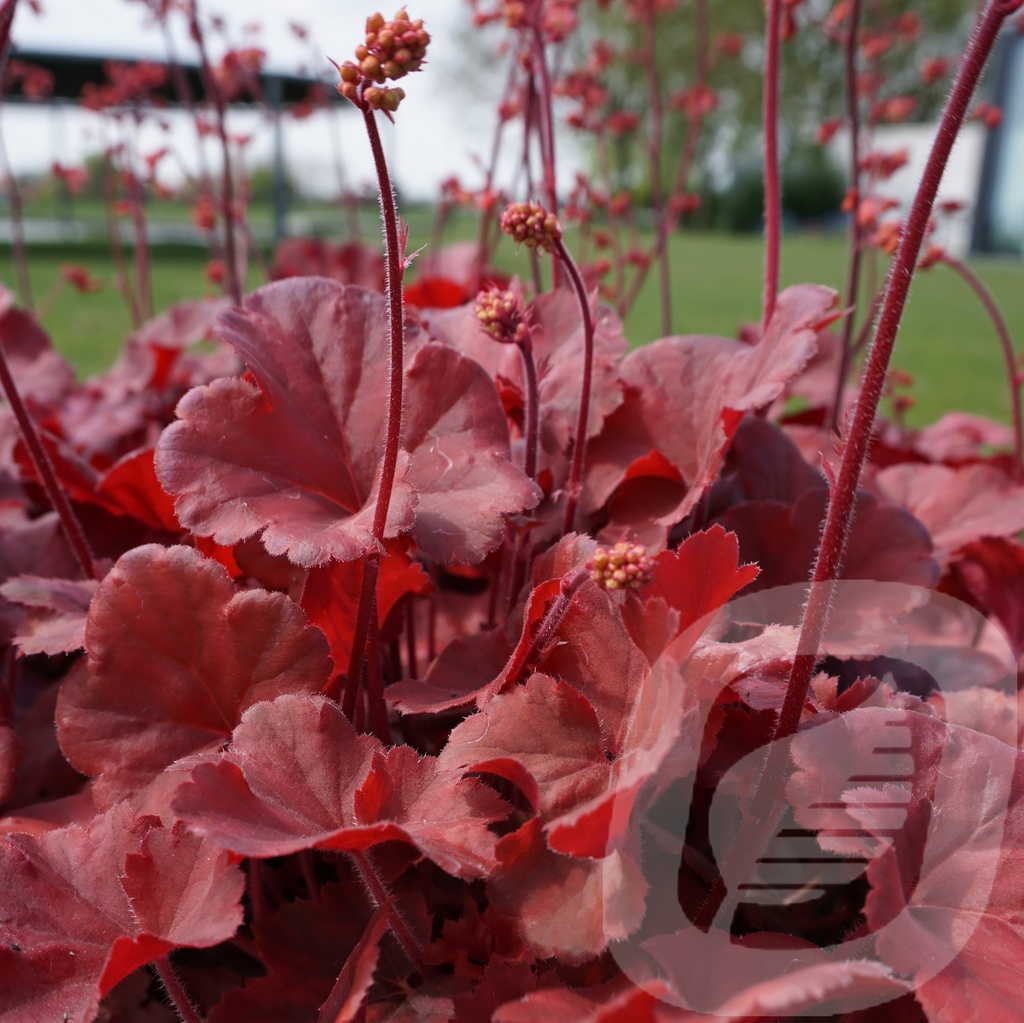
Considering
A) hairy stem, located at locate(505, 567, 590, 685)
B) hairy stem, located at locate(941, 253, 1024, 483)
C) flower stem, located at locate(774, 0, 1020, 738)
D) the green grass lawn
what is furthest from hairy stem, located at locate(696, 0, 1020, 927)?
hairy stem, located at locate(941, 253, 1024, 483)

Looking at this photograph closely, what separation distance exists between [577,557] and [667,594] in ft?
0.30

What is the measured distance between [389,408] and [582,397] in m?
0.19

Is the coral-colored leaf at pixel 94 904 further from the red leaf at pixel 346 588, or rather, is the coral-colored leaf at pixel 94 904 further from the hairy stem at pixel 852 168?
the hairy stem at pixel 852 168

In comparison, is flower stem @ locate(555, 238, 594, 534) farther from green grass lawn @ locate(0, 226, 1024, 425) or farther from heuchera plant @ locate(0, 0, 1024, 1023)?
green grass lawn @ locate(0, 226, 1024, 425)

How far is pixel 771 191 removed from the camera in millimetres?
944

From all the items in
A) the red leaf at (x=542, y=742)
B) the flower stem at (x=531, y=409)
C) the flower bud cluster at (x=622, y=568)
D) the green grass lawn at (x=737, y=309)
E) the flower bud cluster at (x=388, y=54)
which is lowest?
the green grass lawn at (x=737, y=309)

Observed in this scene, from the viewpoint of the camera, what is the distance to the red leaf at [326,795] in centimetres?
49

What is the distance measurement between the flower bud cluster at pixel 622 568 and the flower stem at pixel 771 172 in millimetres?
478

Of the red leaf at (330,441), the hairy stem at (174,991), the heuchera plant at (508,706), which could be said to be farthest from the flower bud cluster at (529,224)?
the hairy stem at (174,991)

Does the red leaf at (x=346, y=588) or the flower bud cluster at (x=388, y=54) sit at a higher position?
the flower bud cluster at (x=388, y=54)

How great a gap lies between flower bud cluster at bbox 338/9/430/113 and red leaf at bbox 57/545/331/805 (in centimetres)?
31

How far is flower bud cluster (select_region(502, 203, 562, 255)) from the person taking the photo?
60 cm

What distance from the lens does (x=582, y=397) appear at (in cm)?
72

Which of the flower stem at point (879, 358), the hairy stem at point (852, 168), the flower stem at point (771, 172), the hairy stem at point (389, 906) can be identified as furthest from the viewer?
the hairy stem at point (852, 168)
